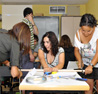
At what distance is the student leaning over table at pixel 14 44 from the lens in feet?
4.10

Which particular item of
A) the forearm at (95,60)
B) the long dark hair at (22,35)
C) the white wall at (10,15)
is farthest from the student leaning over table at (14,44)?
the white wall at (10,15)

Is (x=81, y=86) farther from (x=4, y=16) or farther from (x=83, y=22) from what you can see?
(x=4, y=16)

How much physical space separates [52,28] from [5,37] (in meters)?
4.39

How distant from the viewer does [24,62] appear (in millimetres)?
2262

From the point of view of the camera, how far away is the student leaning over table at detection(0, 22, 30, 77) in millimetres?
1250

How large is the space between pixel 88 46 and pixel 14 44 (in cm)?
93

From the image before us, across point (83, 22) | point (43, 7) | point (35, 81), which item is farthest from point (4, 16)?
→ point (35, 81)

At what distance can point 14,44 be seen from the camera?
1.26 metres

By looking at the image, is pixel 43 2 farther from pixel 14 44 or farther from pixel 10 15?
pixel 14 44

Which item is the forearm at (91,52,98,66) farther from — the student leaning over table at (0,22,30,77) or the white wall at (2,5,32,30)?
the white wall at (2,5,32,30)

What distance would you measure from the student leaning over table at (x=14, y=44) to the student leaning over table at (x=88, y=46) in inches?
26.7

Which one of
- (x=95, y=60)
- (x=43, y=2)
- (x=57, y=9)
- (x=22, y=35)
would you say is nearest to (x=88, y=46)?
(x=95, y=60)

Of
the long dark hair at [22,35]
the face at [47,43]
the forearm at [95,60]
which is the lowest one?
the forearm at [95,60]

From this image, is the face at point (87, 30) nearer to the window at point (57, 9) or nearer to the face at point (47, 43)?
the face at point (47, 43)
